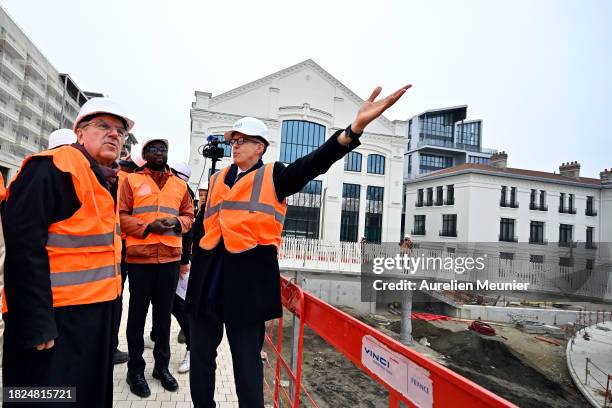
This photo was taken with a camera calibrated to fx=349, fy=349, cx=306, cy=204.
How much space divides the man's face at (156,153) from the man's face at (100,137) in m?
1.16

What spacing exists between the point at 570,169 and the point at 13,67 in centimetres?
5838

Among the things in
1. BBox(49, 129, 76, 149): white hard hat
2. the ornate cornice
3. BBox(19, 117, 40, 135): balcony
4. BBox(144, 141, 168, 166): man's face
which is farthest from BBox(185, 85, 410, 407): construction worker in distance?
BBox(19, 117, 40, 135): balcony

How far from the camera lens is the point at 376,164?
24844 mm

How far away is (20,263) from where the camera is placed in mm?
1548

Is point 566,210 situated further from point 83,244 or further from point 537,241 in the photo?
point 83,244

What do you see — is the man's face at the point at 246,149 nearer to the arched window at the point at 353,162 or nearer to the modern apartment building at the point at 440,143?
the arched window at the point at 353,162

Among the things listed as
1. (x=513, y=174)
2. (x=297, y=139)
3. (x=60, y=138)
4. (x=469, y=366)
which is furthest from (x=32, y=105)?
(x=513, y=174)

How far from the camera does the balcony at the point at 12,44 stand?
33.9m

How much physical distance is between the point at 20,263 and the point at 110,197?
1.78 ft

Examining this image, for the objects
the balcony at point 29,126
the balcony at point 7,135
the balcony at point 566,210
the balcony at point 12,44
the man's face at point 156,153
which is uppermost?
the balcony at point 12,44

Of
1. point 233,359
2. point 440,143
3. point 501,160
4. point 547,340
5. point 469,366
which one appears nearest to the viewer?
point 233,359

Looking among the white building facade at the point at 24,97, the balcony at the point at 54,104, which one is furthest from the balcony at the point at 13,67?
the balcony at the point at 54,104

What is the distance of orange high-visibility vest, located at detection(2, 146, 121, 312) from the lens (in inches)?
67.2

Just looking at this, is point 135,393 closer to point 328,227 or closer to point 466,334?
point 466,334
